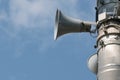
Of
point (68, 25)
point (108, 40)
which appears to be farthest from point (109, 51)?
point (68, 25)

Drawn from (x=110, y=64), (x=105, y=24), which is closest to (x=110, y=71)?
(x=110, y=64)


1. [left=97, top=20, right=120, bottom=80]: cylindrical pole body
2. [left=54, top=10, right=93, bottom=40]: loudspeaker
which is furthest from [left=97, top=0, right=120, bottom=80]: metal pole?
[left=54, top=10, right=93, bottom=40]: loudspeaker

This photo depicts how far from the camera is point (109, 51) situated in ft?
48.0

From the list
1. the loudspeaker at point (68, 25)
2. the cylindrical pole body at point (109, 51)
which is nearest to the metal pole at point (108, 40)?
the cylindrical pole body at point (109, 51)

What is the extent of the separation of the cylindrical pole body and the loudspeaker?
1.91ft

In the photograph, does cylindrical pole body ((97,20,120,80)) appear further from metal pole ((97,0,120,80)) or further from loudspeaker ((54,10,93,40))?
loudspeaker ((54,10,93,40))

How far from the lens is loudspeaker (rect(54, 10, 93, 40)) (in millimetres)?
15836

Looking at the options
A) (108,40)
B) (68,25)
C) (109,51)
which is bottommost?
(109,51)

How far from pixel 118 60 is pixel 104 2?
6.88 ft

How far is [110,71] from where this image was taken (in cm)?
1429

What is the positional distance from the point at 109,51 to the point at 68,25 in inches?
71.8

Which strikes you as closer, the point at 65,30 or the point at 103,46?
the point at 103,46

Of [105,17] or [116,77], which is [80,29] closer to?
[105,17]

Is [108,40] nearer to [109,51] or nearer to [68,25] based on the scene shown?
[109,51]
